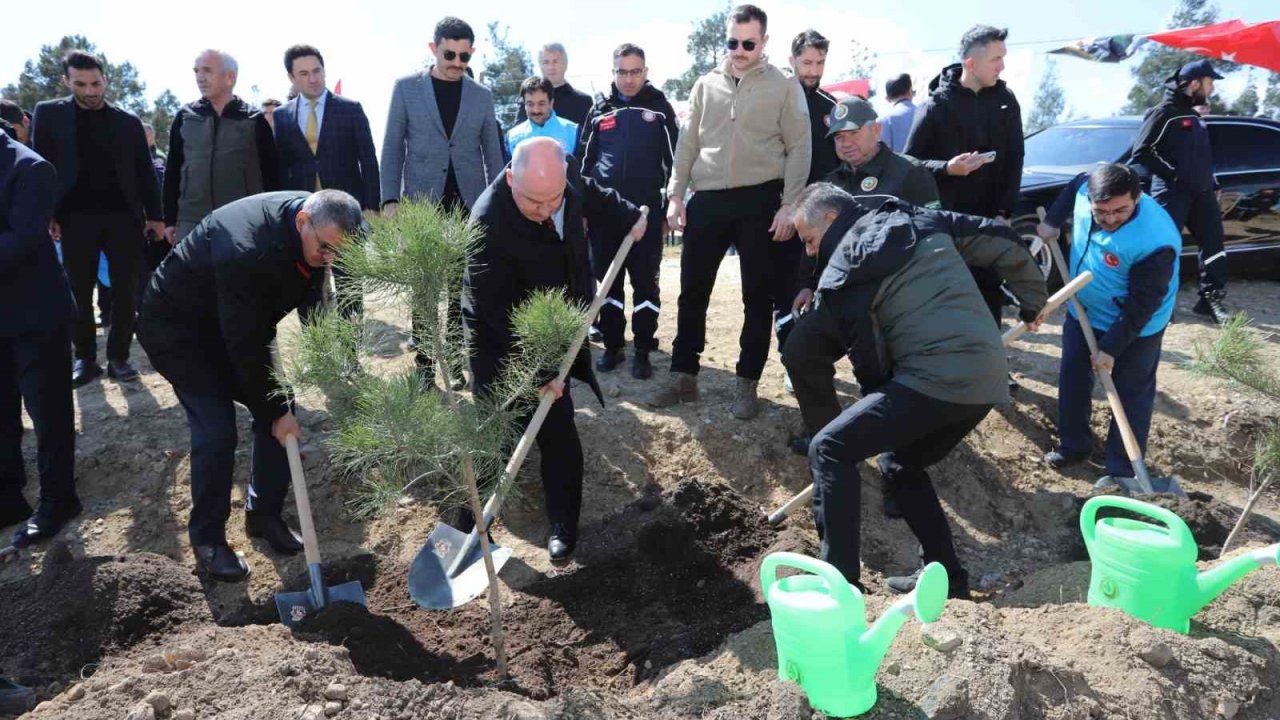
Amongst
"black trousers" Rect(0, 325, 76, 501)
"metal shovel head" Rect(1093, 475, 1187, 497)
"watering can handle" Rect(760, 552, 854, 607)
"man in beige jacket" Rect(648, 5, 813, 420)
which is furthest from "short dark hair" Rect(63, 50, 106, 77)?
"metal shovel head" Rect(1093, 475, 1187, 497)

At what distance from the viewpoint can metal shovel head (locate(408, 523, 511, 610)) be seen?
331 cm

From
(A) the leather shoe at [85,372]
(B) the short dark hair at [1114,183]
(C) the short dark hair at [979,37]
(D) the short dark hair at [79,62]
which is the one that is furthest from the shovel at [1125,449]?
(A) the leather shoe at [85,372]

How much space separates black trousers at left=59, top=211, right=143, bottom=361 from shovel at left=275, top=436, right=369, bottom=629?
261 cm

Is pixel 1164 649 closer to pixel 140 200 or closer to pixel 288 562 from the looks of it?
pixel 288 562

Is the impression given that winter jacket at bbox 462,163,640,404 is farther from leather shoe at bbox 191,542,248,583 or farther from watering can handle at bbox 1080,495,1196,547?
watering can handle at bbox 1080,495,1196,547

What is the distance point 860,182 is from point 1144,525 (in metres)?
2.03

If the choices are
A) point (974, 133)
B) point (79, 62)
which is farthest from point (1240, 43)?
point (79, 62)

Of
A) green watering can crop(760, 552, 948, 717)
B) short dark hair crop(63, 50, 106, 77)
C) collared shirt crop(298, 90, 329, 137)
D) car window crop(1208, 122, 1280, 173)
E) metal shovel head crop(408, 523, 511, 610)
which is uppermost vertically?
short dark hair crop(63, 50, 106, 77)

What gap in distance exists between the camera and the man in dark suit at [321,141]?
5250 millimetres

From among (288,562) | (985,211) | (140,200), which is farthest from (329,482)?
(985,211)

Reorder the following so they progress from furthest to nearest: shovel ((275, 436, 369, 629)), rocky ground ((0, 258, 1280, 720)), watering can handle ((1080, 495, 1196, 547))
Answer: shovel ((275, 436, 369, 629)), watering can handle ((1080, 495, 1196, 547)), rocky ground ((0, 258, 1280, 720))

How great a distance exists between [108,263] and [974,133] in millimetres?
5035

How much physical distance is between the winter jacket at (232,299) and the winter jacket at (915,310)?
2.06m

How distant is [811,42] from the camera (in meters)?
5.14
